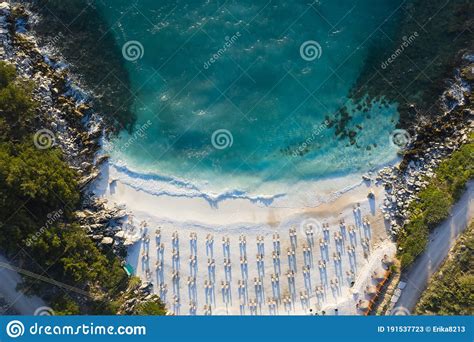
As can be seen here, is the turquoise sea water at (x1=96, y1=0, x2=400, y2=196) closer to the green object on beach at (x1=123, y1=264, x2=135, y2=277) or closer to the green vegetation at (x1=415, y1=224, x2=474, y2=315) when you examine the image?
the green object on beach at (x1=123, y1=264, x2=135, y2=277)

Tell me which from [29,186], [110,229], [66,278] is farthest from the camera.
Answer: [110,229]

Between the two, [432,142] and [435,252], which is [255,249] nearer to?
[435,252]

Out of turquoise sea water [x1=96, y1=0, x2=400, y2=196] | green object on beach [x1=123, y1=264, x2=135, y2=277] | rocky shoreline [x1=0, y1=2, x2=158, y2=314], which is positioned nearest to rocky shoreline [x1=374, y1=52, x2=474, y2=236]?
turquoise sea water [x1=96, y1=0, x2=400, y2=196]

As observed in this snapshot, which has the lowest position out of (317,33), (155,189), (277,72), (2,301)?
(2,301)

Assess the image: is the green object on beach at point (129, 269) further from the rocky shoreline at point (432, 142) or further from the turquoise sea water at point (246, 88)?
the rocky shoreline at point (432, 142)

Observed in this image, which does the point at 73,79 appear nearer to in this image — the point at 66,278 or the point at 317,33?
the point at 66,278

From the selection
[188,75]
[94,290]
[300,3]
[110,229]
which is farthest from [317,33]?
[94,290]
